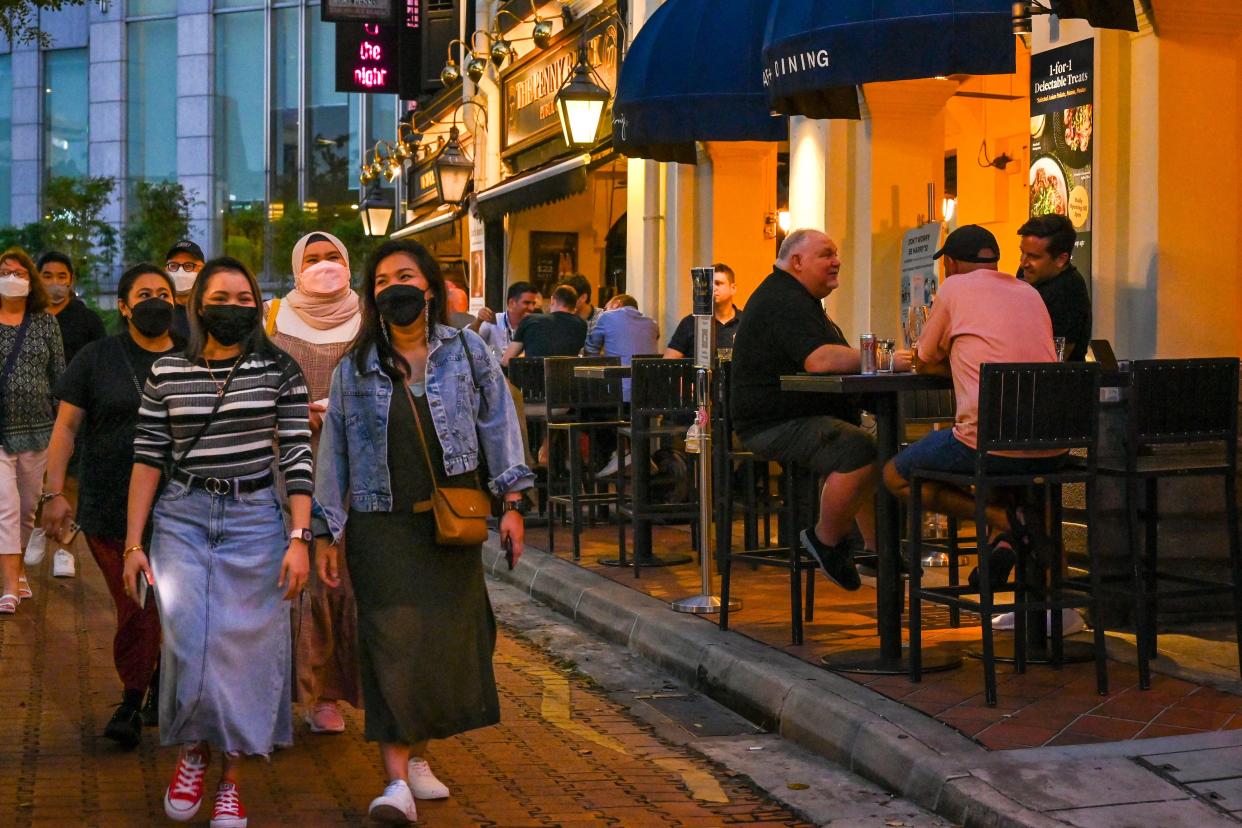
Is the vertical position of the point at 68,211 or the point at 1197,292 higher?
the point at 68,211

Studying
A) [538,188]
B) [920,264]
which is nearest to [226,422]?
[920,264]

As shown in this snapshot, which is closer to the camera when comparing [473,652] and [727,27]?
[473,652]

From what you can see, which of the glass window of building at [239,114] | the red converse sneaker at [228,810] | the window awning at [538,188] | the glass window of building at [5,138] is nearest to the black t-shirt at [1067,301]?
the red converse sneaker at [228,810]

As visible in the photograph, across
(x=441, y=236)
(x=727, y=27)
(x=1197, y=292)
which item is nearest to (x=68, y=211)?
(x=441, y=236)

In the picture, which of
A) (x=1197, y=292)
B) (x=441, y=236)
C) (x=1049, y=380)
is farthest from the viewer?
(x=441, y=236)

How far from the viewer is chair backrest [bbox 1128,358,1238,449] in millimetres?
6871

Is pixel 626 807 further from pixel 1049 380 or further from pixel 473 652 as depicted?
pixel 1049 380

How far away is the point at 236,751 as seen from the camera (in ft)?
17.6

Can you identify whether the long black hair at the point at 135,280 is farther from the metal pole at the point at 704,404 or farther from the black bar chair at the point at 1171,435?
the black bar chair at the point at 1171,435

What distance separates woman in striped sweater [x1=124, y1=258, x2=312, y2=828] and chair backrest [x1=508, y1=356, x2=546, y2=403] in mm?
7505

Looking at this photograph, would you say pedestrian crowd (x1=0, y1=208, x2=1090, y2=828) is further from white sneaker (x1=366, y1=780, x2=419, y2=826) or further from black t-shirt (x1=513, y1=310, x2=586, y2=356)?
black t-shirt (x1=513, y1=310, x2=586, y2=356)

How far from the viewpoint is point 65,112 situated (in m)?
57.0

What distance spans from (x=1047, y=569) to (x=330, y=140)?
4759 cm

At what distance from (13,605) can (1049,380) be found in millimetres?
6209
